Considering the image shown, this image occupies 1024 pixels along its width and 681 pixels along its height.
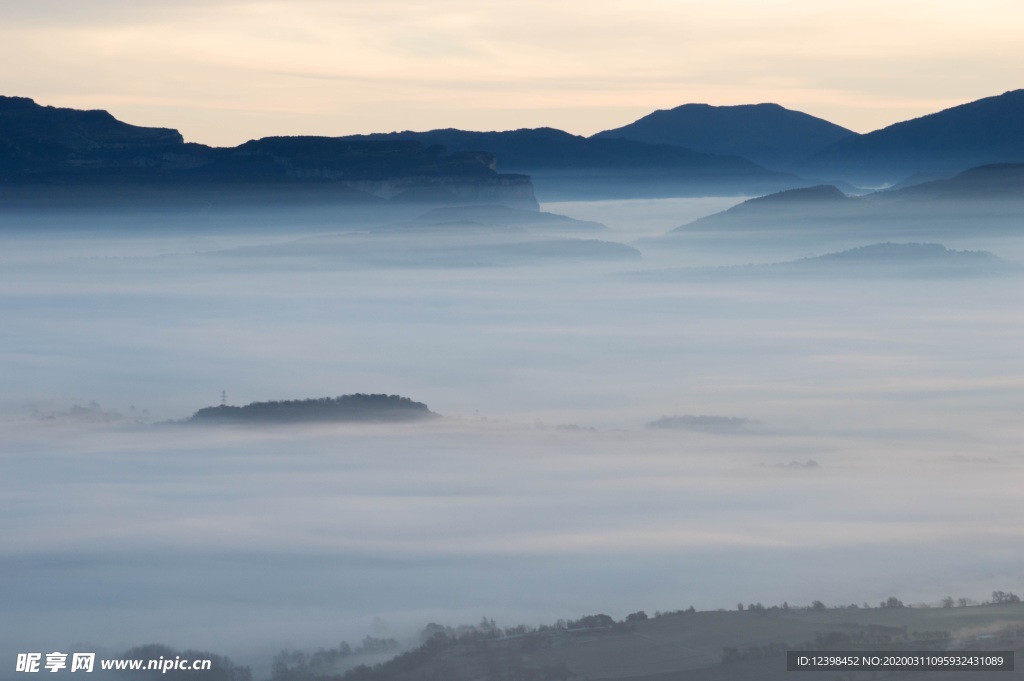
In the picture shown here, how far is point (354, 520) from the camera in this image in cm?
10900

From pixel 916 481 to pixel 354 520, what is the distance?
50.1m

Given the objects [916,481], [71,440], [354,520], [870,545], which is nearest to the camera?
[870,545]

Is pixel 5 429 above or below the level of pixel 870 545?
below

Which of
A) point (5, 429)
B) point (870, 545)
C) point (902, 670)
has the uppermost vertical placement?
point (902, 670)

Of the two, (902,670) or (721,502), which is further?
(721,502)

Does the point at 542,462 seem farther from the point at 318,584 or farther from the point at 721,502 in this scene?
the point at 318,584

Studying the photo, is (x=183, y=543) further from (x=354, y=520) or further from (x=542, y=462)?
(x=542, y=462)

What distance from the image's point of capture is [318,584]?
83250 mm

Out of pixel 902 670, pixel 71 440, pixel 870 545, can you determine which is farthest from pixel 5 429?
pixel 902 670

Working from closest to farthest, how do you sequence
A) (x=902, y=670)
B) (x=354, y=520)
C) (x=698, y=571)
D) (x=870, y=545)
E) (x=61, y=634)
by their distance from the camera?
(x=902, y=670)
(x=61, y=634)
(x=698, y=571)
(x=870, y=545)
(x=354, y=520)

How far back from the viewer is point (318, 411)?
153750 mm

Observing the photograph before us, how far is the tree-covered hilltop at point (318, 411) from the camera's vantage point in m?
146

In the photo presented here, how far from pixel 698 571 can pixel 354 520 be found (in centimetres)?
3530

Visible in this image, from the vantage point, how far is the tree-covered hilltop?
145625 millimetres
